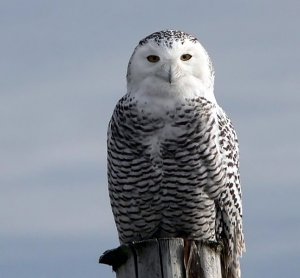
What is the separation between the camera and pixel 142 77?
24.9 feet

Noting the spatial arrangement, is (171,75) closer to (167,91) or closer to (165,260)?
(167,91)

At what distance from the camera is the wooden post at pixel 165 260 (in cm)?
469

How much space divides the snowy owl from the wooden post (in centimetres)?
244

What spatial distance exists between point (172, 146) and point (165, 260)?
2.78 meters

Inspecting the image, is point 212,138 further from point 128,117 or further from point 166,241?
point 166,241

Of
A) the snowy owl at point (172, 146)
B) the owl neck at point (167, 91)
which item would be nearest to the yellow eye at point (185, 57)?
the snowy owl at point (172, 146)

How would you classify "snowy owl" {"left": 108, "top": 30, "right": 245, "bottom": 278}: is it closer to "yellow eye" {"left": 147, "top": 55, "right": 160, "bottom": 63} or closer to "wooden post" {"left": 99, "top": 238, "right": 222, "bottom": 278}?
"yellow eye" {"left": 147, "top": 55, "right": 160, "bottom": 63}

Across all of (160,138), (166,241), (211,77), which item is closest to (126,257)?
(166,241)

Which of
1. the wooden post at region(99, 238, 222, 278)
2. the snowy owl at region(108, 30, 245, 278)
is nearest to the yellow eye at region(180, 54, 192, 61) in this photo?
the snowy owl at region(108, 30, 245, 278)

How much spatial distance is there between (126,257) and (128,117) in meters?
2.84

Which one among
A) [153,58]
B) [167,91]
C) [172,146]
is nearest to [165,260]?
[172,146]

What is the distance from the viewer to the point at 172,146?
7426 mm

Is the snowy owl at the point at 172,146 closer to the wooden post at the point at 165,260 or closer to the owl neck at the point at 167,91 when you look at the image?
the owl neck at the point at 167,91

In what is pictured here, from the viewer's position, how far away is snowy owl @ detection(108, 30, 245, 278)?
24.4 feet
